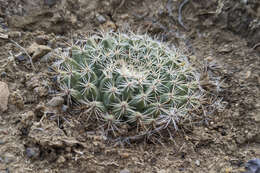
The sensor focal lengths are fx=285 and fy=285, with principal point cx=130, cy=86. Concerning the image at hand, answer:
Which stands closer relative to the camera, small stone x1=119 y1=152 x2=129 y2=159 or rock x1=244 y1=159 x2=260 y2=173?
rock x1=244 y1=159 x2=260 y2=173

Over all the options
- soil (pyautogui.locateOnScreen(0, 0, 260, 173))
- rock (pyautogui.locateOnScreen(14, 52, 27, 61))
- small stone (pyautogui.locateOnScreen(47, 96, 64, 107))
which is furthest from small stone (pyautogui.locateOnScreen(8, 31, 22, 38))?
small stone (pyautogui.locateOnScreen(47, 96, 64, 107))

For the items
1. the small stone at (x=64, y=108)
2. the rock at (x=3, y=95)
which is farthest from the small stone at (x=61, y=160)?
the rock at (x=3, y=95)

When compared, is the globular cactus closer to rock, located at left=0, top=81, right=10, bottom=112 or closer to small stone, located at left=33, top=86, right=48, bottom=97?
small stone, located at left=33, top=86, right=48, bottom=97

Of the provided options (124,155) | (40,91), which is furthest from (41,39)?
(124,155)

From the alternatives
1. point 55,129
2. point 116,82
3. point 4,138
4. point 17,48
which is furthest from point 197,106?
point 17,48

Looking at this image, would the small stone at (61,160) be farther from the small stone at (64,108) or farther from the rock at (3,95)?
the rock at (3,95)

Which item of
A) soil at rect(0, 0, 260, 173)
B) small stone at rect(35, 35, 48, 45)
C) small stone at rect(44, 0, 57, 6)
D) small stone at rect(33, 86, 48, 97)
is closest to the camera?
soil at rect(0, 0, 260, 173)
